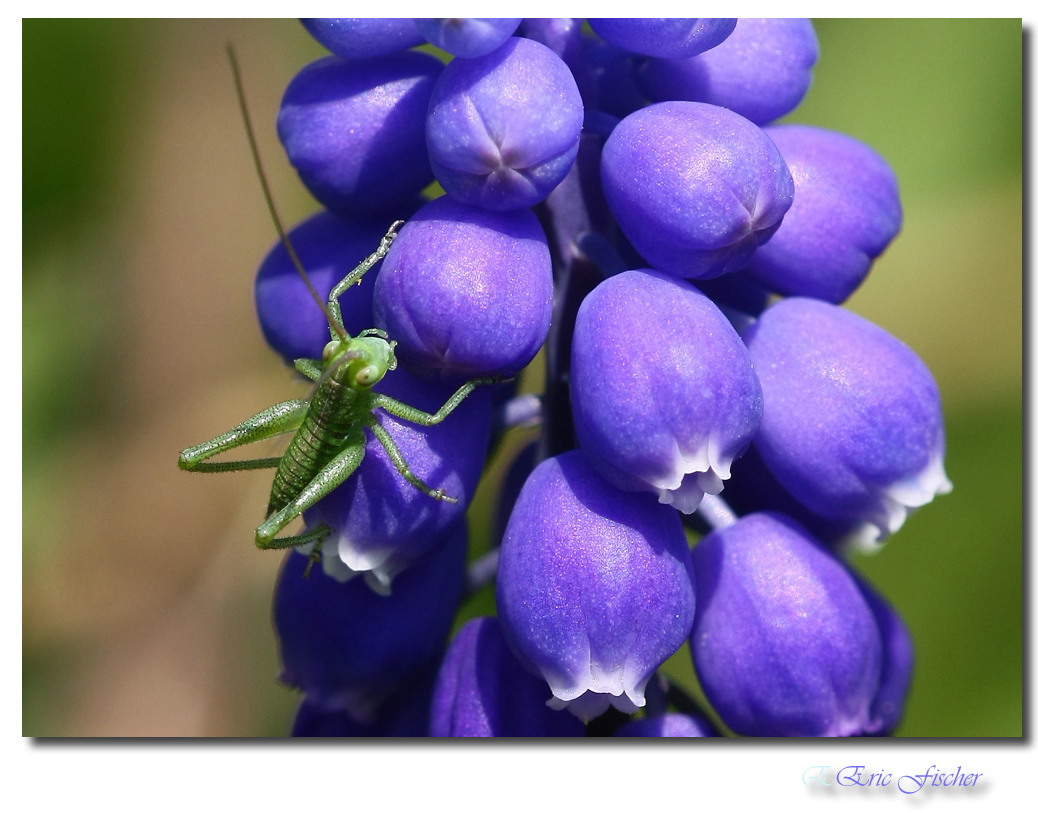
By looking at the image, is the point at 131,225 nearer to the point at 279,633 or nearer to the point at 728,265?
the point at 279,633

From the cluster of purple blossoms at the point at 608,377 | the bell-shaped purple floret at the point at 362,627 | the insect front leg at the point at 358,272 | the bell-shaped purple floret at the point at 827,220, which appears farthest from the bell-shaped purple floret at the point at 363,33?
the bell-shaped purple floret at the point at 362,627

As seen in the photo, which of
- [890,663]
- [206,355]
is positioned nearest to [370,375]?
[890,663]

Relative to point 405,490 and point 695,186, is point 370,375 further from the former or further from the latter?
point 695,186

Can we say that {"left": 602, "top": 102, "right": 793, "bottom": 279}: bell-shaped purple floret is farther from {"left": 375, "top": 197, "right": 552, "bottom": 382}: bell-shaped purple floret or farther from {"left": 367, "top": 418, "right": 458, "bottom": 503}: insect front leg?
{"left": 367, "top": 418, "right": 458, "bottom": 503}: insect front leg

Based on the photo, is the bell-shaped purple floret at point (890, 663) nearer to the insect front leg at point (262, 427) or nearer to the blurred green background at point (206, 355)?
the blurred green background at point (206, 355)

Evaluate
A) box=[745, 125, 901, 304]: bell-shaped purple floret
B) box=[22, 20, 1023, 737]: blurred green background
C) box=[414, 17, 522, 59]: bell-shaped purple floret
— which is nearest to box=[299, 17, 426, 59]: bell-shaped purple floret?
box=[414, 17, 522, 59]: bell-shaped purple floret

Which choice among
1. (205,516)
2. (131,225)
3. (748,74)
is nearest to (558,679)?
(748,74)
